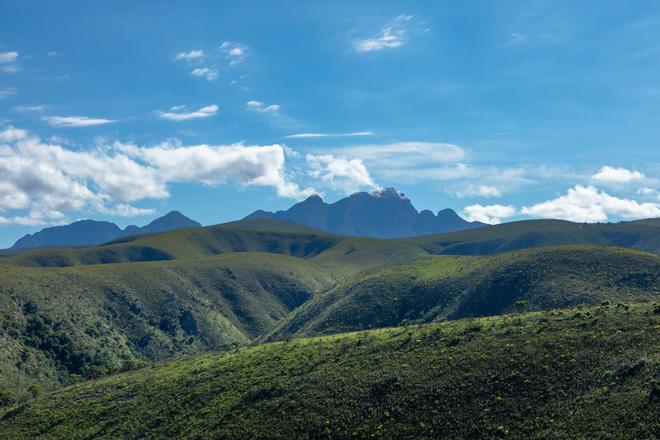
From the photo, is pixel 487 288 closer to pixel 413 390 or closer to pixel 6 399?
pixel 413 390

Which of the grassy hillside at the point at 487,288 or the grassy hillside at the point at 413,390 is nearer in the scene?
the grassy hillside at the point at 413,390

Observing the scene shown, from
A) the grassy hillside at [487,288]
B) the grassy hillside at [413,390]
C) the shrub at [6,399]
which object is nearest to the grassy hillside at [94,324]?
the shrub at [6,399]

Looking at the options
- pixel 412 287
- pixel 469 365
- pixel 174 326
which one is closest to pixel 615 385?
pixel 469 365

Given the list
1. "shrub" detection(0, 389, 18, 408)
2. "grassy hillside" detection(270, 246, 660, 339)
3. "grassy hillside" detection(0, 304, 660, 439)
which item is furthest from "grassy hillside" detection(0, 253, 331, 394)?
"grassy hillside" detection(0, 304, 660, 439)

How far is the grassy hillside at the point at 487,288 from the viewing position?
121125mm

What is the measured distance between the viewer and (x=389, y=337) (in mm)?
81812

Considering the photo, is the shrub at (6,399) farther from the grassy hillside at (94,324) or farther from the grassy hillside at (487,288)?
the grassy hillside at (487,288)

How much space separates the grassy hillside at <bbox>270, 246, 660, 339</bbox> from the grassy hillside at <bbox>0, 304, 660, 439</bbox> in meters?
44.1

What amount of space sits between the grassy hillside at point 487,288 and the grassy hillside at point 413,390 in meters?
44.1

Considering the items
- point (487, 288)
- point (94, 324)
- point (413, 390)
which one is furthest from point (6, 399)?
point (487, 288)

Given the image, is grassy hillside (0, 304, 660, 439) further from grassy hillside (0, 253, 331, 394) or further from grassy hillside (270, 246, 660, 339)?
grassy hillside (270, 246, 660, 339)

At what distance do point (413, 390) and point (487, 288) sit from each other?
302 ft

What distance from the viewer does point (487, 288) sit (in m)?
145

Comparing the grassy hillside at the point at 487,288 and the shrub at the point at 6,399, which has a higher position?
the grassy hillside at the point at 487,288
